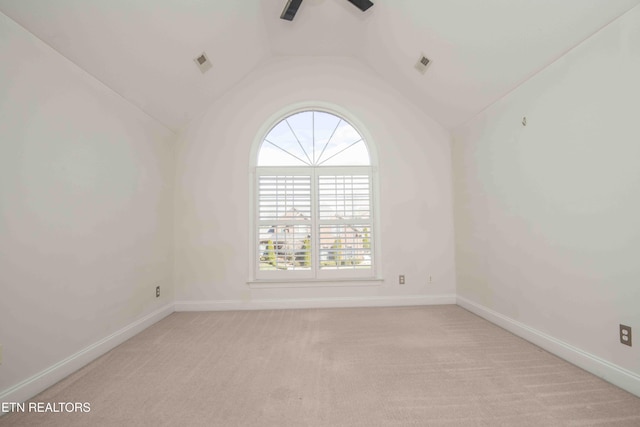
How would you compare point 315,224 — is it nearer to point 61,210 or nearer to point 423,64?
point 423,64

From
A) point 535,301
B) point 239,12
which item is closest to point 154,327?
point 239,12

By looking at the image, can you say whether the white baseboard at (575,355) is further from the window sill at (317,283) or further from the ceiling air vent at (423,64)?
the ceiling air vent at (423,64)

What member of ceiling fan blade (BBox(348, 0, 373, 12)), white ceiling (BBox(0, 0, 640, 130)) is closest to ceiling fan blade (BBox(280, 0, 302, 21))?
white ceiling (BBox(0, 0, 640, 130))

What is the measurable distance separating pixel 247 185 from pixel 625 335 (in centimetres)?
342

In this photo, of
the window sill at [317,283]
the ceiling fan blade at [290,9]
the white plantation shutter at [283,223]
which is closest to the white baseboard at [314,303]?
the window sill at [317,283]

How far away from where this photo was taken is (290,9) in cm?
270

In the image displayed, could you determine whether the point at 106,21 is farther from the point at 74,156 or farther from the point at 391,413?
the point at 391,413

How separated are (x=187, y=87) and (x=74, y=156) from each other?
140 centimetres

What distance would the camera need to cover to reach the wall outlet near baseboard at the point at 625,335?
1.68 m

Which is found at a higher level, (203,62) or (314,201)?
(203,62)

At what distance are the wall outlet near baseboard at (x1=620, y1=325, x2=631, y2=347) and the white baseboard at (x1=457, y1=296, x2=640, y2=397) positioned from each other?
161mm

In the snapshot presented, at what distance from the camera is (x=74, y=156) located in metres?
2.05

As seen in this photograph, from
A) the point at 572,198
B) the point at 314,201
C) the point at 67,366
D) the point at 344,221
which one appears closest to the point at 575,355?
the point at 572,198

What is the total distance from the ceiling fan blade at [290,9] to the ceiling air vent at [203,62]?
85 centimetres
